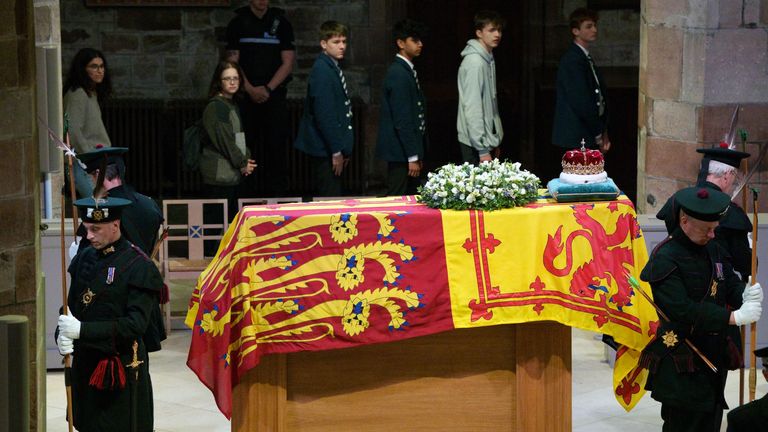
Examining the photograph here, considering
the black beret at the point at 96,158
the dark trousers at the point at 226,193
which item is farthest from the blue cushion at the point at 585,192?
the dark trousers at the point at 226,193

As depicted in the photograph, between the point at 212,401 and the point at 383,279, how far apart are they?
7.27 feet

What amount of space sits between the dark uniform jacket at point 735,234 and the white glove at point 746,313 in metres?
0.87

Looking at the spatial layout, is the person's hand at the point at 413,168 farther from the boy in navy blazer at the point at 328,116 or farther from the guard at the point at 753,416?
the guard at the point at 753,416

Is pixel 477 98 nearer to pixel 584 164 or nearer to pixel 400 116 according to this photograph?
pixel 400 116

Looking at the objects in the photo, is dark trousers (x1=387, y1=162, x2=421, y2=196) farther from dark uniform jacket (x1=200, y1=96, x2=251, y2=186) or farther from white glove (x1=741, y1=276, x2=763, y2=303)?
white glove (x1=741, y1=276, x2=763, y2=303)

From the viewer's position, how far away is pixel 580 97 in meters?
13.2

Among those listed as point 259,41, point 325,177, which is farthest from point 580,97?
point 259,41

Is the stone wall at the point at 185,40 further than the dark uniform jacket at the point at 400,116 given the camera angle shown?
Yes

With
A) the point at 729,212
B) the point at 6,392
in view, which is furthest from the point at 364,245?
the point at 6,392

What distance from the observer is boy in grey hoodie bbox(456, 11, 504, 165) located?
43.3 feet

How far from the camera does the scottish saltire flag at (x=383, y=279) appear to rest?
8570mm

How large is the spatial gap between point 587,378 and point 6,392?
20.2ft

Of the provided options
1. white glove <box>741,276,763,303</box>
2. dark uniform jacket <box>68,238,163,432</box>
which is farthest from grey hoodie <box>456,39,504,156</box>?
dark uniform jacket <box>68,238,163,432</box>

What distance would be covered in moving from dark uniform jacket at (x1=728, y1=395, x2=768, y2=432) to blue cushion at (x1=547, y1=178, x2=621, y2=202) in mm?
1678
